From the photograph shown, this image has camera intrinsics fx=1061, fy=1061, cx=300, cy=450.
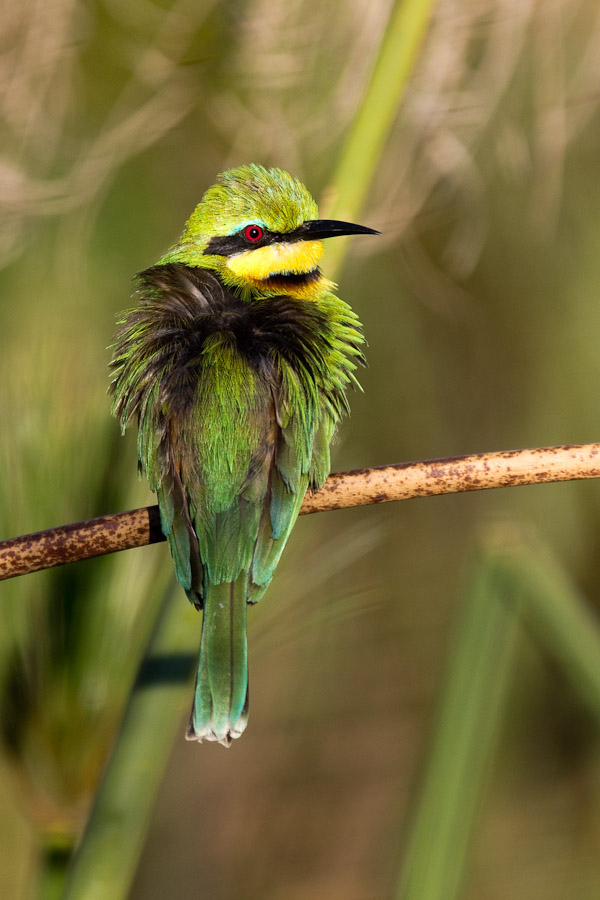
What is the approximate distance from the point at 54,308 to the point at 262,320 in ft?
1.78

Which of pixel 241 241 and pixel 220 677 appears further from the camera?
pixel 241 241

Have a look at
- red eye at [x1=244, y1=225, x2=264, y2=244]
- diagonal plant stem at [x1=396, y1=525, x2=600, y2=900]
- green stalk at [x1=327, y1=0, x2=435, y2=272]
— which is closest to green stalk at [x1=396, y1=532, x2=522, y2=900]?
diagonal plant stem at [x1=396, y1=525, x2=600, y2=900]

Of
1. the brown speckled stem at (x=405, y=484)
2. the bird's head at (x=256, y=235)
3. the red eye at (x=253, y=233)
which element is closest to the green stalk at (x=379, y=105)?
the bird's head at (x=256, y=235)

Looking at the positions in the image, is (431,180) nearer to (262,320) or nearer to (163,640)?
(262,320)

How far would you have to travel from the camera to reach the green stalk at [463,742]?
142 cm

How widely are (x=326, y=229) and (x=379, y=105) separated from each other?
1.00 feet

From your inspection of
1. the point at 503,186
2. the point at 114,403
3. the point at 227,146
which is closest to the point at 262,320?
the point at 114,403

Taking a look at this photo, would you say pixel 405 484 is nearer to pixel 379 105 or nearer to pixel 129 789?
pixel 129 789

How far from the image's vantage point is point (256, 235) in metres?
Result: 2.41

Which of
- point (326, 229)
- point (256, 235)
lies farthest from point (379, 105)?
point (256, 235)

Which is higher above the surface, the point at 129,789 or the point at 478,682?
the point at 478,682

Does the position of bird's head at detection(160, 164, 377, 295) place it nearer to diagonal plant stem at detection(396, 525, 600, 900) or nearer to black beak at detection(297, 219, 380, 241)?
black beak at detection(297, 219, 380, 241)

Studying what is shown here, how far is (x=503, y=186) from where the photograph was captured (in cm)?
Result: 323

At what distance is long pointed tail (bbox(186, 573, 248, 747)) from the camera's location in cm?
174
